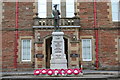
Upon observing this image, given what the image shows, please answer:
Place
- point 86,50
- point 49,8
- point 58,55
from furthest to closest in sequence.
Result: point 49,8, point 86,50, point 58,55

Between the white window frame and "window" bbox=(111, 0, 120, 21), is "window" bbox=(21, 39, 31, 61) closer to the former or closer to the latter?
the white window frame

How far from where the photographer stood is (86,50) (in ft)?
64.0

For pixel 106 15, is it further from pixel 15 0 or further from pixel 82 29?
pixel 15 0

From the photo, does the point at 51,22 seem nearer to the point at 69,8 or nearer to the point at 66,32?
the point at 66,32

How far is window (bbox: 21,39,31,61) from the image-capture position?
19453 mm

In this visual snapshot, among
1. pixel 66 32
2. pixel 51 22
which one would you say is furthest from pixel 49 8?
pixel 66 32

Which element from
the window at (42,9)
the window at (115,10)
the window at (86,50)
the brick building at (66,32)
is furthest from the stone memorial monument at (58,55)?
the window at (115,10)

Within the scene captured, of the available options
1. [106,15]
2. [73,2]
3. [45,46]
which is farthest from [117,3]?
[45,46]

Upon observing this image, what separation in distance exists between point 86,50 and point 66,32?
8.19ft

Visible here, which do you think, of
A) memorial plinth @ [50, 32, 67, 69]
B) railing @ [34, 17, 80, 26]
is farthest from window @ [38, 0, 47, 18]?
memorial plinth @ [50, 32, 67, 69]

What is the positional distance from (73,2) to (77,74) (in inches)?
386

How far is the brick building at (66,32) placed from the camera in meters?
19.2

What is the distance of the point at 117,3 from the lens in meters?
20.4

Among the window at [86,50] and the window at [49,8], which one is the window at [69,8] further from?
the window at [86,50]
